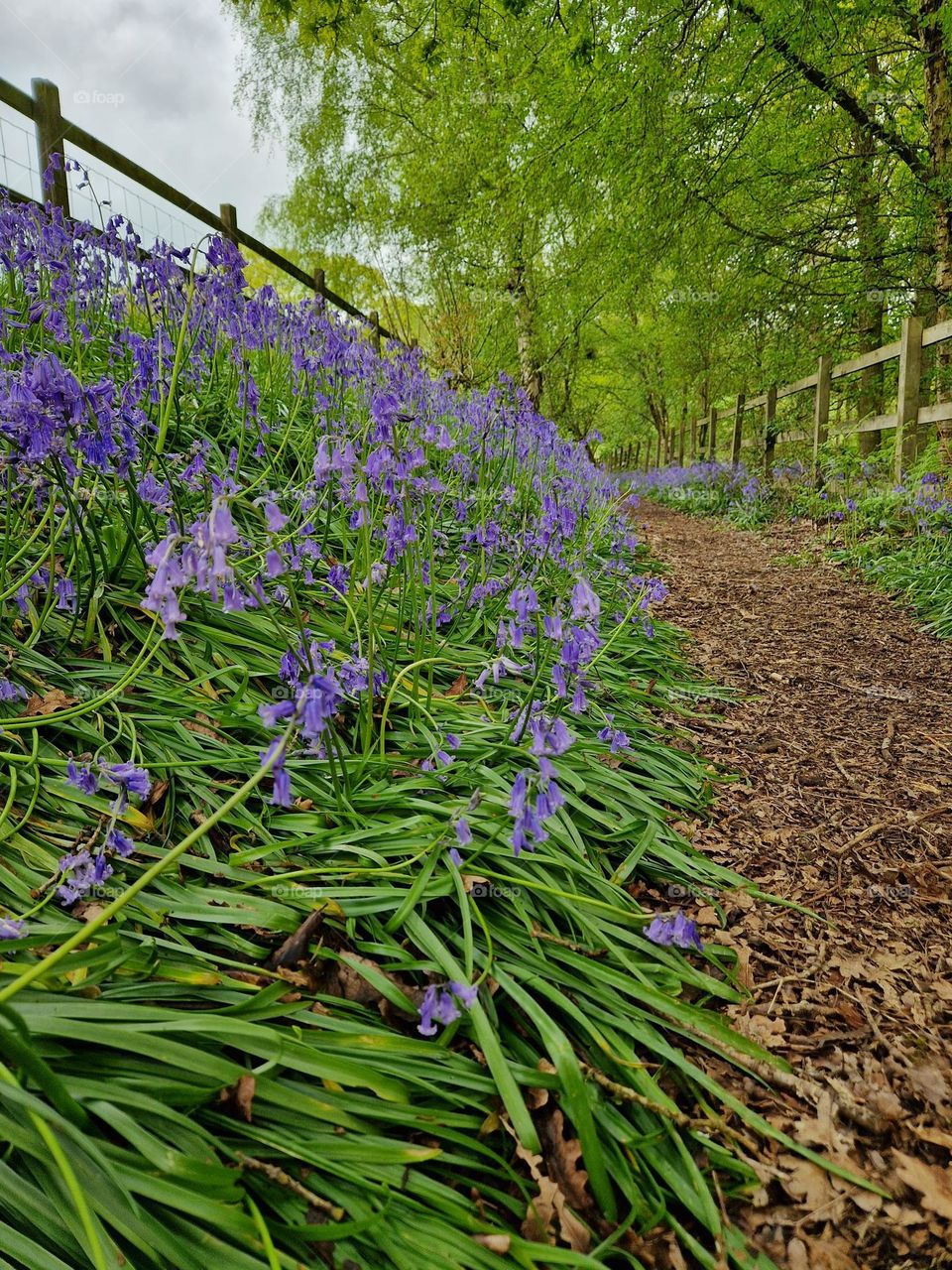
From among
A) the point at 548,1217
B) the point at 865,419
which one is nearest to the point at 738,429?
the point at 865,419

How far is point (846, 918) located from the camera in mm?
1715

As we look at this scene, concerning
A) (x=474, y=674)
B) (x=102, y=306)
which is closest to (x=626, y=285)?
(x=102, y=306)

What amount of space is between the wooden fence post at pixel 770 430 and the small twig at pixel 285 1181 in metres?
10.8


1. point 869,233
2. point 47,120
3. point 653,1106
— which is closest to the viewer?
point 653,1106

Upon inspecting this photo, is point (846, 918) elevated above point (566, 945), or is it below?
below

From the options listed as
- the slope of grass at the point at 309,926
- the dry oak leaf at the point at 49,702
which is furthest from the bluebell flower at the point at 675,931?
the dry oak leaf at the point at 49,702

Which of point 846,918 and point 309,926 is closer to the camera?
point 309,926

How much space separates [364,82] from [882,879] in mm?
17127

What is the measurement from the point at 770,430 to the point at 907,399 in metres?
3.92

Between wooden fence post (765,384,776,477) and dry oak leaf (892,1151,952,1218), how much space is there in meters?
10.3

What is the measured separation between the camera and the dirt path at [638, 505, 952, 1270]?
1062mm

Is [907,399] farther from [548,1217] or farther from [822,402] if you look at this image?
[548,1217]

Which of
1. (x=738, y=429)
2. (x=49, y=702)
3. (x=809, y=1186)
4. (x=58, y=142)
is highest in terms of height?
(x=58, y=142)

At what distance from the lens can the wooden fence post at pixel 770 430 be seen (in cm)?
1011
